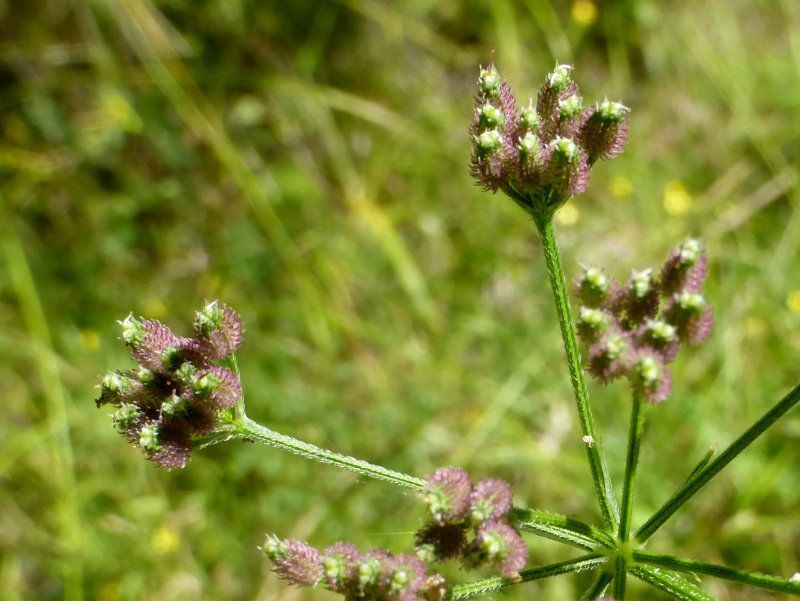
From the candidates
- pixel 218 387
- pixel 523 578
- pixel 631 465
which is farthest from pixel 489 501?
pixel 218 387

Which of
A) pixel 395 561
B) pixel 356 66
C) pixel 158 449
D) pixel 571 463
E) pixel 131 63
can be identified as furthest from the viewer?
pixel 356 66

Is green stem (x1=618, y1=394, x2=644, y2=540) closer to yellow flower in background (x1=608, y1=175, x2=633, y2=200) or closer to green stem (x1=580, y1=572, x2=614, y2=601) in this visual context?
green stem (x1=580, y1=572, x2=614, y2=601)

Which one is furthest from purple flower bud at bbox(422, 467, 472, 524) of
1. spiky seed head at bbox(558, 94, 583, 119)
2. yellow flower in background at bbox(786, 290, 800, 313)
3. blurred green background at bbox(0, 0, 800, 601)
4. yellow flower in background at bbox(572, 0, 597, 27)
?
yellow flower in background at bbox(572, 0, 597, 27)

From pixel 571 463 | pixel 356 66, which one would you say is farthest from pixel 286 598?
pixel 356 66

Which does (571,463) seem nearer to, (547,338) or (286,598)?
(547,338)

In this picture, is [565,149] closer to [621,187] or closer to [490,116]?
[490,116]

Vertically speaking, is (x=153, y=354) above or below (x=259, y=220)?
below
